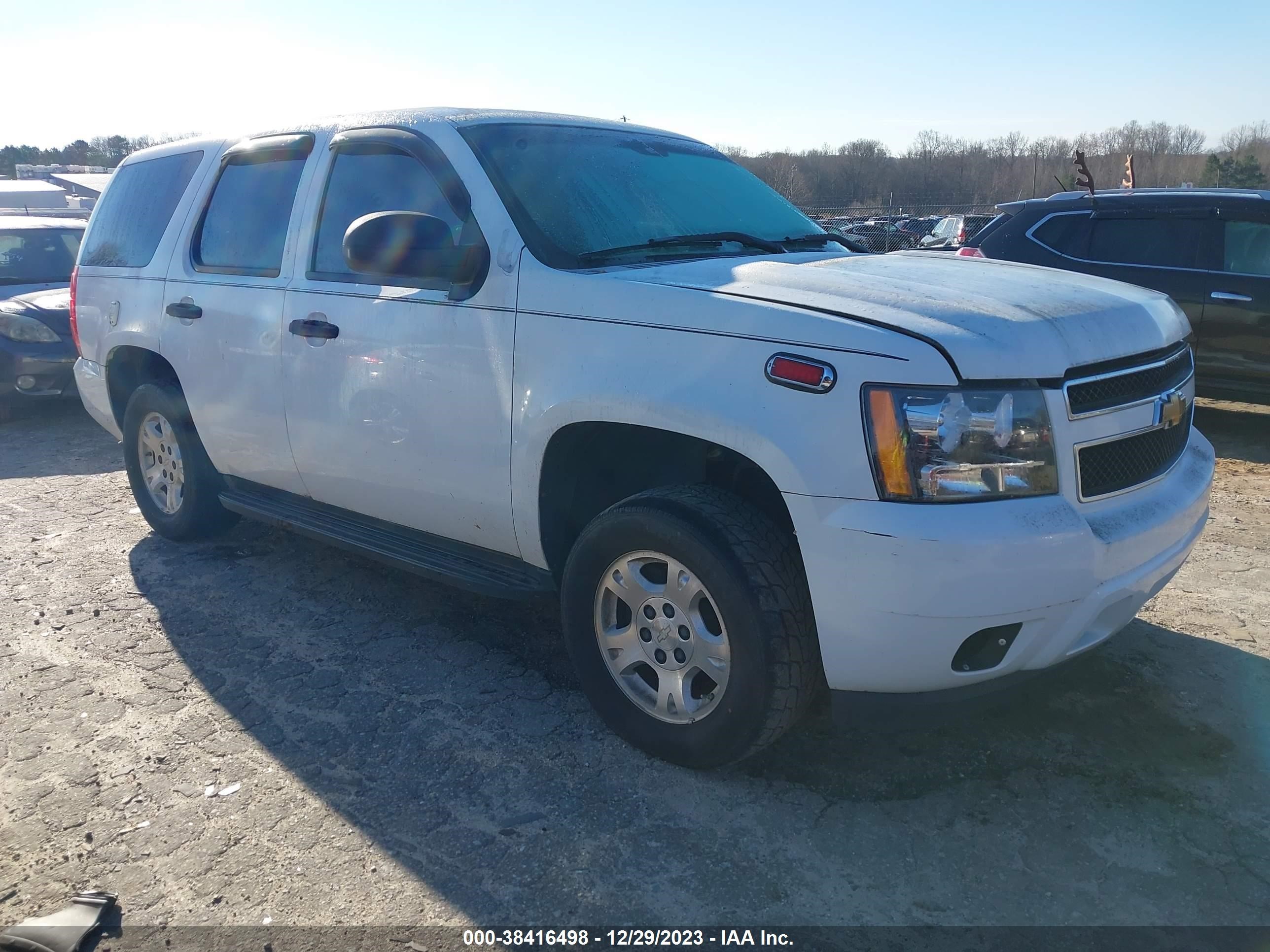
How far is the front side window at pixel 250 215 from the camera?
4.13m

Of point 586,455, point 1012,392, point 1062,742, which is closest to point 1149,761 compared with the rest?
point 1062,742

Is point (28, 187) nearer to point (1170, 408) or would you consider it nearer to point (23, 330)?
point (23, 330)

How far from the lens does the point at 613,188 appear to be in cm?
361

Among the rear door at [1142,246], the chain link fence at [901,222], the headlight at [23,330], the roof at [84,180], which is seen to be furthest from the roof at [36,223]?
the roof at [84,180]

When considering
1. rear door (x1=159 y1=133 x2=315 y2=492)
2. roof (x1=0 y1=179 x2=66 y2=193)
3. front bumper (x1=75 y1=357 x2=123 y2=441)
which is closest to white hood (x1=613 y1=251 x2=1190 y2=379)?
rear door (x1=159 y1=133 x2=315 y2=492)

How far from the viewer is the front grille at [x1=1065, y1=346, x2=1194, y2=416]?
2.61 metres

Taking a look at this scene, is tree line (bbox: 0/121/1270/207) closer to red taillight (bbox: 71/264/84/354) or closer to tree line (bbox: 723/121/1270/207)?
tree line (bbox: 723/121/1270/207)

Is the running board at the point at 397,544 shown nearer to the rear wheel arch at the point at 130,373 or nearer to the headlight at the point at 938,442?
the rear wheel arch at the point at 130,373

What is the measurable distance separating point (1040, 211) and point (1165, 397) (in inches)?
227

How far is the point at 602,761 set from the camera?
3109 mm

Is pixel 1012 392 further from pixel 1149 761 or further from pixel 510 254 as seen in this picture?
pixel 510 254

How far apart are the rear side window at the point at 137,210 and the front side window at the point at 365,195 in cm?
128

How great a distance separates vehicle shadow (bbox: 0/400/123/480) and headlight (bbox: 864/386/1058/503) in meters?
6.29

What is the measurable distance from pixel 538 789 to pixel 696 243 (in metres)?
1.87
